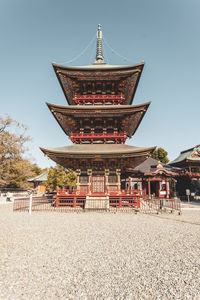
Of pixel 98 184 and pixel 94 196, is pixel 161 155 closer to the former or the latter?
pixel 98 184

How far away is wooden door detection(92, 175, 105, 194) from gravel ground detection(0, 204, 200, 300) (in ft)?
25.9

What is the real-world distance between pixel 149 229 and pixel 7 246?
20.0ft

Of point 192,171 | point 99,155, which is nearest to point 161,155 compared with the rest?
point 192,171

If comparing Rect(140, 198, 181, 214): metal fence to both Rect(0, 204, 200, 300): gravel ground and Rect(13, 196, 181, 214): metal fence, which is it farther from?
Rect(0, 204, 200, 300): gravel ground

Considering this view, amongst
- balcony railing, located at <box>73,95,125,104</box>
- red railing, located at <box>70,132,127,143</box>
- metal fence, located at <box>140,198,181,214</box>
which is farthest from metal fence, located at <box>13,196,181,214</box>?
balcony railing, located at <box>73,95,125,104</box>

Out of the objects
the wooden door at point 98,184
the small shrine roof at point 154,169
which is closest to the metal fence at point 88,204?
the wooden door at point 98,184

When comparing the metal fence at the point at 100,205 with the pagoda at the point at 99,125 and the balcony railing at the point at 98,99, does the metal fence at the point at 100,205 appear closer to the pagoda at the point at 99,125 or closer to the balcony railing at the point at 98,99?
the pagoda at the point at 99,125

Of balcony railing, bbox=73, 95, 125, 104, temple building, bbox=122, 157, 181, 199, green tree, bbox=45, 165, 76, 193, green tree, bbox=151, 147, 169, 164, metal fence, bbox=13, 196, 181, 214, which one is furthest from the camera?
→ green tree, bbox=151, 147, 169, 164

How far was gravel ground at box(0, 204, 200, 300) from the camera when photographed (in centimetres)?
302

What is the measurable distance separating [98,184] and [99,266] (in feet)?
35.5

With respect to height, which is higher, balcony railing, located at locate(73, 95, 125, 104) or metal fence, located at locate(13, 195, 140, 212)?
balcony railing, located at locate(73, 95, 125, 104)

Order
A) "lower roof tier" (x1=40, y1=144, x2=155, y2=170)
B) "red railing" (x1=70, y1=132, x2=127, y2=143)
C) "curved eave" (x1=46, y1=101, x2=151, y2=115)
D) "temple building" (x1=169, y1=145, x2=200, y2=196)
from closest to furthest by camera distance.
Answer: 1. "lower roof tier" (x1=40, y1=144, x2=155, y2=170)
2. "curved eave" (x1=46, y1=101, x2=151, y2=115)
3. "red railing" (x1=70, y1=132, x2=127, y2=143)
4. "temple building" (x1=169, y1=145, x2=200, y2=196)

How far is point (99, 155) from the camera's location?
44.1 feet

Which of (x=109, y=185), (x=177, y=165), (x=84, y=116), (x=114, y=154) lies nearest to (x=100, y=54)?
(x=84, y=116)
